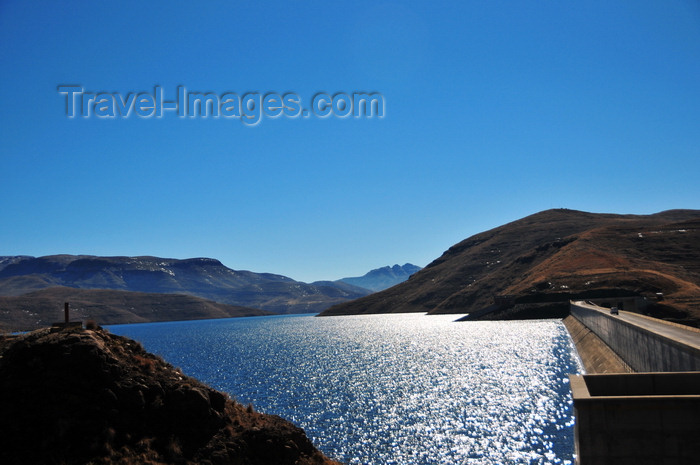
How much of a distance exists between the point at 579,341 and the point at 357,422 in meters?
54.1

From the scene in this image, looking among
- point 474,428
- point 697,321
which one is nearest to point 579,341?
point 697,321

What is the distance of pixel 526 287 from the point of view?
514ft

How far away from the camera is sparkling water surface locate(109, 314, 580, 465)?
2919 cm

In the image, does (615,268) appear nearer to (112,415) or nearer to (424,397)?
(424,397)

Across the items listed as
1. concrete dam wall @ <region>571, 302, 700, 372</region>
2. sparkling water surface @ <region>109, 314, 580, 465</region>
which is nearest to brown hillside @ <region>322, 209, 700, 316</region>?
sparkling water surface @ <region>109, 314, 580, 465</region>

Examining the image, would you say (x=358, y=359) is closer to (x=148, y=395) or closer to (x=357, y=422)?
(x=357, y=422)

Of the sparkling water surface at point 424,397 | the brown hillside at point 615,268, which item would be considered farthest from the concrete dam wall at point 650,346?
the brown hillside at point 615,268

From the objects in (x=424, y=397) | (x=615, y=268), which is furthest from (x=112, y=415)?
(x=615, y=268)

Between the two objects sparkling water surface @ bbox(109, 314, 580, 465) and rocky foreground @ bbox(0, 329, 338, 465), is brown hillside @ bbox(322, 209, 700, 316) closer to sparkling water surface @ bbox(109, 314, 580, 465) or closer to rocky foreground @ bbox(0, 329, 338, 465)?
sparkling water surface @ bbox(109, 314, 580, 465)

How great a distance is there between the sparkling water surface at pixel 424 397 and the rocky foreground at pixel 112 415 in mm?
11386

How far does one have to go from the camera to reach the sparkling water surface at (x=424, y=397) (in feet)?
95.8

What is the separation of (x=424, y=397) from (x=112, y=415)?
106 feet

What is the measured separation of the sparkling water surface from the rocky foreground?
37.4 feet

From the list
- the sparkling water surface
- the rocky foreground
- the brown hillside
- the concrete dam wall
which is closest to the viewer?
the rocky foreground
